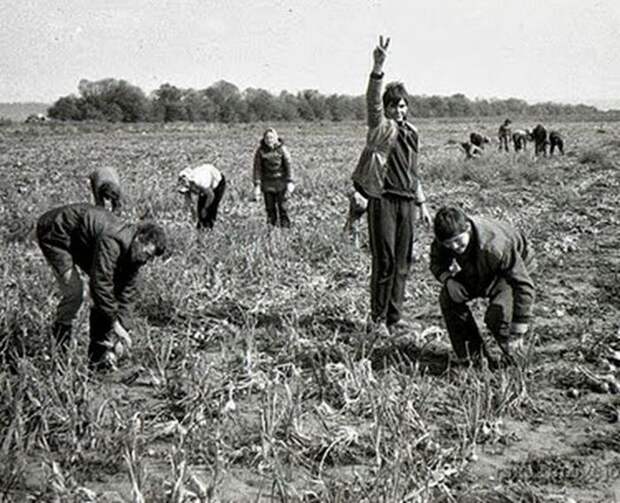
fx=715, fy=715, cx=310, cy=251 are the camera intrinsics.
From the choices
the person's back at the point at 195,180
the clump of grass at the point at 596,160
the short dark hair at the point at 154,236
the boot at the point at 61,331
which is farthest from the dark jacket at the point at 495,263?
the clump of grass at the point at 596,160

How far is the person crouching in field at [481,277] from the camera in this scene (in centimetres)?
373

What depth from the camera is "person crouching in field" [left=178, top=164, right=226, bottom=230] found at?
7.10 metres

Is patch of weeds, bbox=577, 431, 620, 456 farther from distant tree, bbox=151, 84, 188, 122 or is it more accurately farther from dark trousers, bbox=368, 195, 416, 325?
distant tree, bbox=151, 84, 188, 122

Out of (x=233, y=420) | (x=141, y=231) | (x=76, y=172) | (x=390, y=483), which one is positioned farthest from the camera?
(x=76, y=172)

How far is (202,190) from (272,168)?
0.80 meters

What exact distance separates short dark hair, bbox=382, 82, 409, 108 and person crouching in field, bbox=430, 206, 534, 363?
3.08ft

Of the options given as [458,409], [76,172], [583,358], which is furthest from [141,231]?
[76,172]

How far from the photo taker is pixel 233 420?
327 cm

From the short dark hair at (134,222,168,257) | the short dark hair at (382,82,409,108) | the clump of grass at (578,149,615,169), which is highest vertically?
the short dark hair at (382,82,409,108)

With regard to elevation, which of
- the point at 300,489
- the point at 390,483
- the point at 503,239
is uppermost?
the point at 503,239

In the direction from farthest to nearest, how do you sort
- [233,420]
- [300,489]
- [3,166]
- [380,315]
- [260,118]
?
[260,118] → [3,166] → [380,315] → [233,420] → [300,489]

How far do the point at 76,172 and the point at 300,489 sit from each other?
13.0 m

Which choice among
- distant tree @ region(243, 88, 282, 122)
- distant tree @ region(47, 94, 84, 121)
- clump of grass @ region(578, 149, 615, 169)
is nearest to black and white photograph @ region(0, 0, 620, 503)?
clump of grass @ region(578, 149, 615, 169)

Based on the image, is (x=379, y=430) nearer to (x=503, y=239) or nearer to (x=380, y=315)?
(x=503, y=239)
